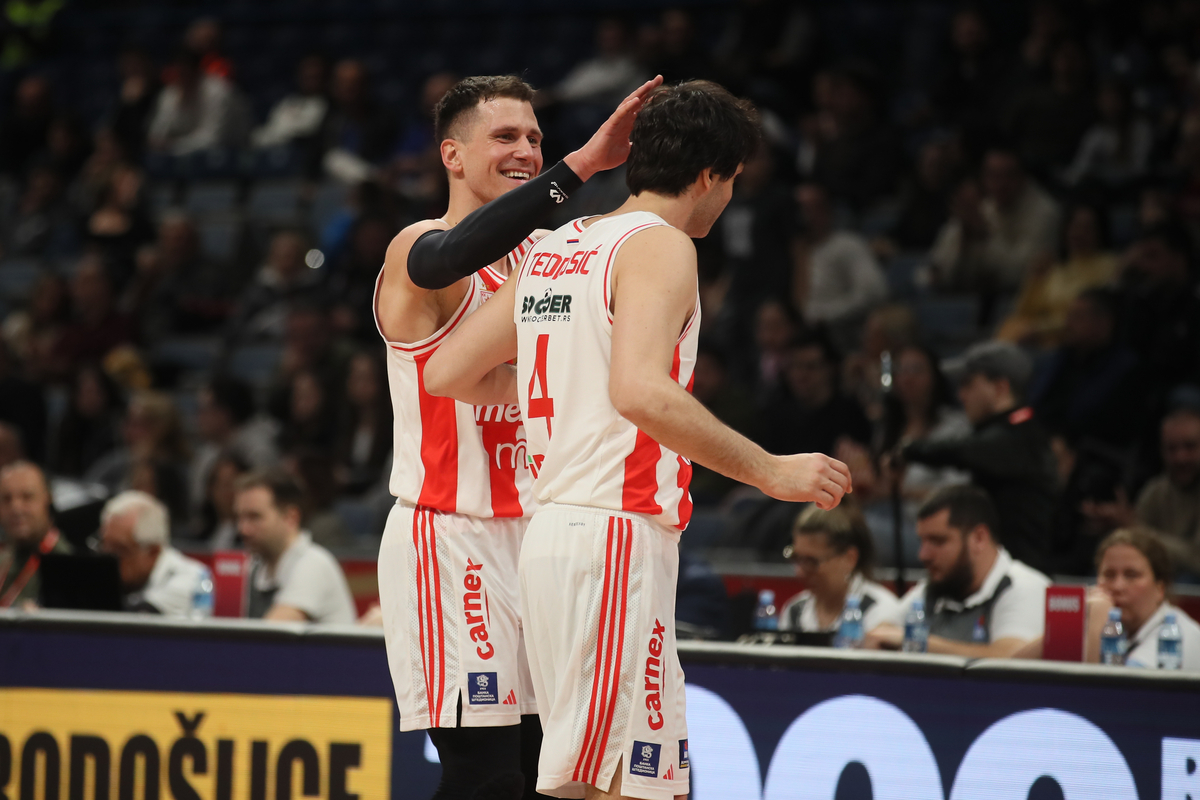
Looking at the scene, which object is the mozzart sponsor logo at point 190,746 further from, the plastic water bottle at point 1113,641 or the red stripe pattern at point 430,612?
the plastic water bottle at point 1113,641

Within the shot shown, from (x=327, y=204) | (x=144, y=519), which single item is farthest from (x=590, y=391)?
(x=327, y=204)

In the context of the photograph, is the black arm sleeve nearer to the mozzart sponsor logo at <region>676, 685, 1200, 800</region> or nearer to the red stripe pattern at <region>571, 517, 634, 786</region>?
the red stripe pattern at <region>571, 517, 634, 786</region>

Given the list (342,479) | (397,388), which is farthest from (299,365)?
(397,388)

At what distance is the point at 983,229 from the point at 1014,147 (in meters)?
0.85

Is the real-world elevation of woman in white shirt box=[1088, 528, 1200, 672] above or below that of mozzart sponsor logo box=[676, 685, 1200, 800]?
above

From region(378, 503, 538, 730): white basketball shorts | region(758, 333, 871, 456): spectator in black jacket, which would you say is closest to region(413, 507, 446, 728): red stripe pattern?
region(378, 503, 538, 730): white basketball shorts

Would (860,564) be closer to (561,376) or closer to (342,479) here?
(561,376)

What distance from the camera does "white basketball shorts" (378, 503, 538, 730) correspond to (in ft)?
11.7

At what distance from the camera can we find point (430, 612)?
11.9ft

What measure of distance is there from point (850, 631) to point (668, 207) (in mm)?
2559

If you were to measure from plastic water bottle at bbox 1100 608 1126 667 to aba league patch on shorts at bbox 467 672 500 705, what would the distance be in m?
2.30

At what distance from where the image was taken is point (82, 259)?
13.3 m

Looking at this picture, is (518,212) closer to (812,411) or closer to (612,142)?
(612,142)

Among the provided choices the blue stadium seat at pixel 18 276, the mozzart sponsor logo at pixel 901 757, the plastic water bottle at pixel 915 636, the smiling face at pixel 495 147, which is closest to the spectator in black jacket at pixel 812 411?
the plastic water bottle at pixel 915 636
